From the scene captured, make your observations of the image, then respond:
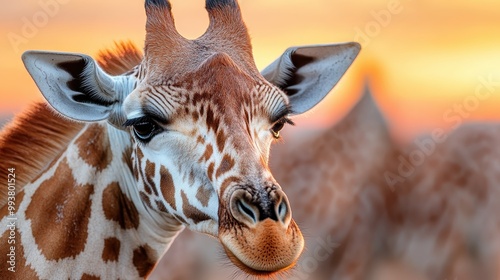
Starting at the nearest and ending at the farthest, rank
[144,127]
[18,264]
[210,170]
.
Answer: [210,170] → [144,127] → [18,264]

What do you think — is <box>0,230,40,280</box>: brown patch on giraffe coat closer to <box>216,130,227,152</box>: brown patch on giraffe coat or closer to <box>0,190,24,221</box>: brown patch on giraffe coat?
<box>0,190,24,221</box>: brown patch on giraffe coat

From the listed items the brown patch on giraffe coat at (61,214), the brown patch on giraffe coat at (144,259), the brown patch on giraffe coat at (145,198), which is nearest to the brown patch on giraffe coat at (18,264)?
the brown patch on giraffe coat at (61,214)

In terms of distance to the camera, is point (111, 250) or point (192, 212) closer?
point (192, 212)

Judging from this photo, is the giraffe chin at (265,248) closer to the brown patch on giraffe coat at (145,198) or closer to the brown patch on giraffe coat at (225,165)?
the brown patch on giraffe coat at (225,165)

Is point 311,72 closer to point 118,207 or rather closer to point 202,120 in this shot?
point 202,120

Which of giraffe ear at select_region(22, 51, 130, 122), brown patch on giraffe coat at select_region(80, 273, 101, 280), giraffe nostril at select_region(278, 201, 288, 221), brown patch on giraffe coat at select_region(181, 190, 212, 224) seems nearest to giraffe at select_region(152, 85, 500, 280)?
brown patch on giraffe coat at select_region(80, 273, 101, 280)

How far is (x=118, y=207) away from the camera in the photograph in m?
6.28

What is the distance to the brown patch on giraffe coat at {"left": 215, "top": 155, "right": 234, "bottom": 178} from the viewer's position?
17.4 feet

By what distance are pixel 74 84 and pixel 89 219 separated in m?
1.01

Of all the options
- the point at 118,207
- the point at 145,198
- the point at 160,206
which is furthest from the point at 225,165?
the point at 118,207

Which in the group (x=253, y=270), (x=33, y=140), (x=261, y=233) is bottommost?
(x=33, y=140)

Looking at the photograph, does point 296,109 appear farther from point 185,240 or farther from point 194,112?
point 185,240

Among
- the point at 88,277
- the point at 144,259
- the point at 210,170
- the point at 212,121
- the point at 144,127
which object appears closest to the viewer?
the point at 210,170

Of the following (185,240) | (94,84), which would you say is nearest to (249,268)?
(94,84)
